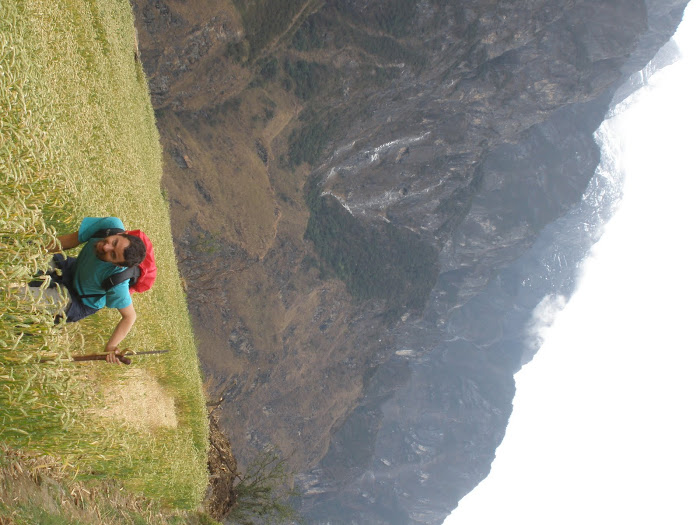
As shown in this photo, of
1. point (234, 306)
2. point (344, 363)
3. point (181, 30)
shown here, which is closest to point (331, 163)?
point (234, 306)

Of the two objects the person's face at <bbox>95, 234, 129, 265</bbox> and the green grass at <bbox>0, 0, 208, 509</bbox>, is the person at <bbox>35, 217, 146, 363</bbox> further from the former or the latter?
the green grass at <bbox>0, 0, 208, 509</bbox>

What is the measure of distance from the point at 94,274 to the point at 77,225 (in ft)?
11.4

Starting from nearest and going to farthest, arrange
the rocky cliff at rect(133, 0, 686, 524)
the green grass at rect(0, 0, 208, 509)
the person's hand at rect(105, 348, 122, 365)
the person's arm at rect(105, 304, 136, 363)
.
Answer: the green grass at rect(0, 0, 208, 509) → the person's hand at rect(105, 348, 122, 365) → the person's arm at rect(105, 304, 136, 363) → the rocky cliff at rect(133, 0, 686, 524)

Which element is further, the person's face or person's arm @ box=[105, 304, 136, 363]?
person's arm @ box=[105, 304, 136, 363]

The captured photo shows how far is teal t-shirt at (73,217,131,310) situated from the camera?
19.5ft

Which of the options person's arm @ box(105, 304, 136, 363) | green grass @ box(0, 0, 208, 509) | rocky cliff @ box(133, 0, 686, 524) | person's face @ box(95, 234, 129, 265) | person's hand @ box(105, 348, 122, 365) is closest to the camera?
green grass @ box(0, 0, 208, 509)

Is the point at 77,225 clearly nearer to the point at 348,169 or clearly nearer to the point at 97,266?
the point at 97,266

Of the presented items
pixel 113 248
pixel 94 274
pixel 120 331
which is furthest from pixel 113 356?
pixel 113 248

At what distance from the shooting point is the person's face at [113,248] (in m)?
5.76

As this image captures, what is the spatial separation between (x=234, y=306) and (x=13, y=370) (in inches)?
2019

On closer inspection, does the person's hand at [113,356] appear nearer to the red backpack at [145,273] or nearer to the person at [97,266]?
the person at [97,266]

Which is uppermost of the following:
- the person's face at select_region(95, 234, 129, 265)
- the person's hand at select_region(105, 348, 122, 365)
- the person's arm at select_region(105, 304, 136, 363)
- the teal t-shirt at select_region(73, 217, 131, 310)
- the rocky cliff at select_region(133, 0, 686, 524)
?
the rocky cliff at select_region(133, 0, 686, 524)

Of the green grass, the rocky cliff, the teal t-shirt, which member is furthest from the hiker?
the rocky cliff

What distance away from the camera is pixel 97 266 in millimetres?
5930
